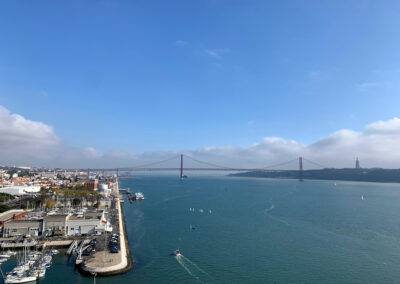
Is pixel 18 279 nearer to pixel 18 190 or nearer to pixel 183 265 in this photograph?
pixel 183 265

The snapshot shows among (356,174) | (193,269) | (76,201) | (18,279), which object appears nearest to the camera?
(18,279)

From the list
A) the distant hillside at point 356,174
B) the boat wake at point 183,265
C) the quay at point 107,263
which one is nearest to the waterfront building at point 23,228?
the quay at point 107,263

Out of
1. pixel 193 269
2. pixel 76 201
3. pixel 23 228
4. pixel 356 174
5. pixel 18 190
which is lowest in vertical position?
pixel 193 269

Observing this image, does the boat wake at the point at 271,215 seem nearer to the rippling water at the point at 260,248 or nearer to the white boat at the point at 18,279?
the rippling water at the point at 260,248

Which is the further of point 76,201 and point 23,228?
point 76,201

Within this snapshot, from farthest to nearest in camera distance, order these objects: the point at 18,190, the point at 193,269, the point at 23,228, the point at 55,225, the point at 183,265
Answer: the point at 18,190 → the point at 55,225 → the point at 23,228 → the point at 183,265 → the point at 193,269

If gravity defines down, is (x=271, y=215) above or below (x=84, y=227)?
below

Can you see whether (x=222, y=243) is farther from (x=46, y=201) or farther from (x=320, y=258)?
(x=46, y=201)

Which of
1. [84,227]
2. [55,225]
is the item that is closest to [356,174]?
[84,227]

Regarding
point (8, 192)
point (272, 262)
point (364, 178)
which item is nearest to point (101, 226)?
point (272, 262)
